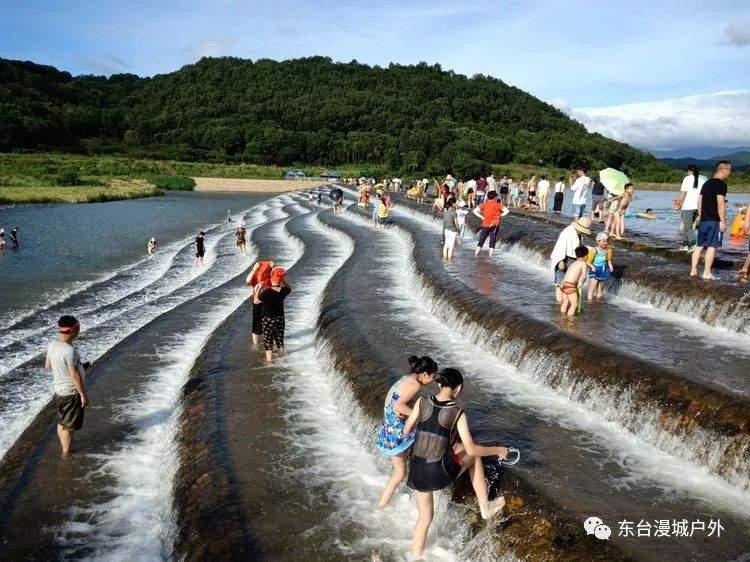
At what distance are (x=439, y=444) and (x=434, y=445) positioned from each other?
5 centimetres

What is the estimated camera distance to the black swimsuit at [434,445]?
5.50m

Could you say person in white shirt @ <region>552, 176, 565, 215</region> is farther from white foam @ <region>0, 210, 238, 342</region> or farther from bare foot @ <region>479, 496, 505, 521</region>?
bare foot @ <region>479, 496, 505, 521</region>

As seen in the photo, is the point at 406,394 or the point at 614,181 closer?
the point at 406,394

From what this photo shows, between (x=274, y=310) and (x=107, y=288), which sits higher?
(x=274, y=310)

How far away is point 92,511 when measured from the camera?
24.3 feet

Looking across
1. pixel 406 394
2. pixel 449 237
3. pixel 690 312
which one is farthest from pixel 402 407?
pixel 449 237

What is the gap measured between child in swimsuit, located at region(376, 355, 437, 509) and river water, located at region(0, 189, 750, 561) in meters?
0.96

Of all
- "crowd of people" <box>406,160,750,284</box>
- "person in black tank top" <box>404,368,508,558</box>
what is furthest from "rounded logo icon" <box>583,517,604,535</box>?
"crowd of people" <box>406,160,750,284</box>

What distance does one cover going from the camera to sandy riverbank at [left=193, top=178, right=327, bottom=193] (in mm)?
98438

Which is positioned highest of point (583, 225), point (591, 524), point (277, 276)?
point (583, 225)

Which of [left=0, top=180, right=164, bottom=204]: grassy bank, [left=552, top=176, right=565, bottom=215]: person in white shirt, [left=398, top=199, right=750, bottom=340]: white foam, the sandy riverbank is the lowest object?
the sandy riverbank

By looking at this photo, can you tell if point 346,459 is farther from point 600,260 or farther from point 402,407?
point 600,260

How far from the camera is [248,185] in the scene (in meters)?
100

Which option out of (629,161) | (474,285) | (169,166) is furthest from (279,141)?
(474,285)
